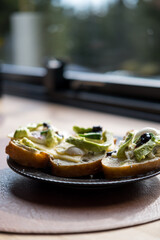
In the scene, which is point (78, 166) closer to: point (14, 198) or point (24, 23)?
point (14, 198)

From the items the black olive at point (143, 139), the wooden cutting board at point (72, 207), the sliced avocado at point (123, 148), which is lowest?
the wooden cutting board at point (72, 207)

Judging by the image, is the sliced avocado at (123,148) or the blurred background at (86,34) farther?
the blurred background at (86,34)

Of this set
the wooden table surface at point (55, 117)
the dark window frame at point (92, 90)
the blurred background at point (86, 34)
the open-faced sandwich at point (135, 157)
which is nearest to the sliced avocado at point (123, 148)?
the open-faced sandwich at point (135, 157)

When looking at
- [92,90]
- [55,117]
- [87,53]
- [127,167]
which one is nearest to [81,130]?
[127,167]

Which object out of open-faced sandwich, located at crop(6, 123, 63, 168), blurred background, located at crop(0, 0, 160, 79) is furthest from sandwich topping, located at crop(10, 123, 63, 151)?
blurred background, located at crop(0, 0, 160, 79)

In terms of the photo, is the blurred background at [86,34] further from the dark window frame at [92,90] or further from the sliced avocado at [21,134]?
the sliced avocado at [21,134]

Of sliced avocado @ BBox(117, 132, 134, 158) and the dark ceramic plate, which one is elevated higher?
sliced avocado @ BBox(117, 132, 134, 158)

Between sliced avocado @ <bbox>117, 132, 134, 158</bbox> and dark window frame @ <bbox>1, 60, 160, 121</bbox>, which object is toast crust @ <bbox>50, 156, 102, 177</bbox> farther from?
dark window frame @ <bbox>1, 60, 160, 121</bbox>

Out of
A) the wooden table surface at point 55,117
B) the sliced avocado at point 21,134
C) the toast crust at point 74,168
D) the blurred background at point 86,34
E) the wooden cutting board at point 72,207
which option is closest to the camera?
the wooden cutting board at point 72,207
